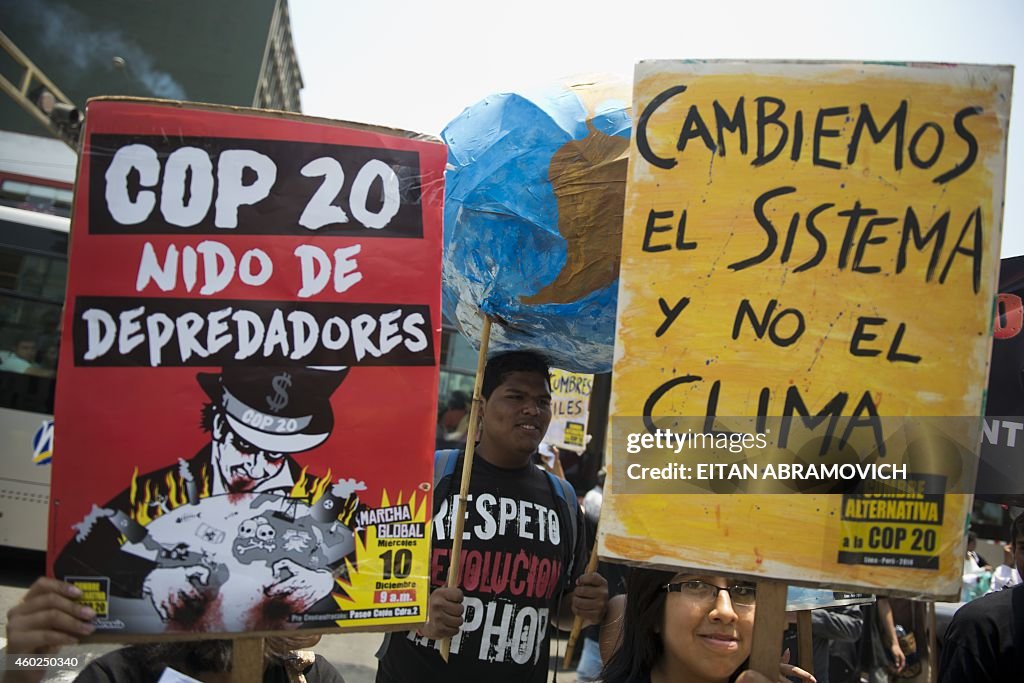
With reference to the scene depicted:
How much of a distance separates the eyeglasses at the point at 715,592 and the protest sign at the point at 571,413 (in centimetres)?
581

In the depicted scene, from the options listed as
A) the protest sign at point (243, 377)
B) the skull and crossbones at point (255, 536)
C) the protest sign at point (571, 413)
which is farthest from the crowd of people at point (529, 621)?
the protest sign at point (571, 413)

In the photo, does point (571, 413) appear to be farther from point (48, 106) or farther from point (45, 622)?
point (48, 106)

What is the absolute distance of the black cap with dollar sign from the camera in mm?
1900

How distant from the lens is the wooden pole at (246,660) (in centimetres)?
186

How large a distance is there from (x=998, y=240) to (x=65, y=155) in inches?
917

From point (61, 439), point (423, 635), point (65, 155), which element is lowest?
point (423, 635)

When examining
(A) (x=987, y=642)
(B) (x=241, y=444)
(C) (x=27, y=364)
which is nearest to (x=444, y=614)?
(B) (x=241, y=444)

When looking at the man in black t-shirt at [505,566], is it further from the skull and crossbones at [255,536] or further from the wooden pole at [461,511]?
the skull and crossbones at [255,536]

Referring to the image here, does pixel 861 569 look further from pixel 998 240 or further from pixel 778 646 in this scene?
pixel 998 240

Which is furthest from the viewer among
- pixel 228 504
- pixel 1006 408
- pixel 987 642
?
pixel 1006 408

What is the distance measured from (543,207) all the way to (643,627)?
4.21ft

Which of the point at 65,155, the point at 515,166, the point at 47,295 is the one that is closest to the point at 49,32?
the point at 65,155

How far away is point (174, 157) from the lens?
6.35ft

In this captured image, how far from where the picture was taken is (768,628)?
1.81 metres
